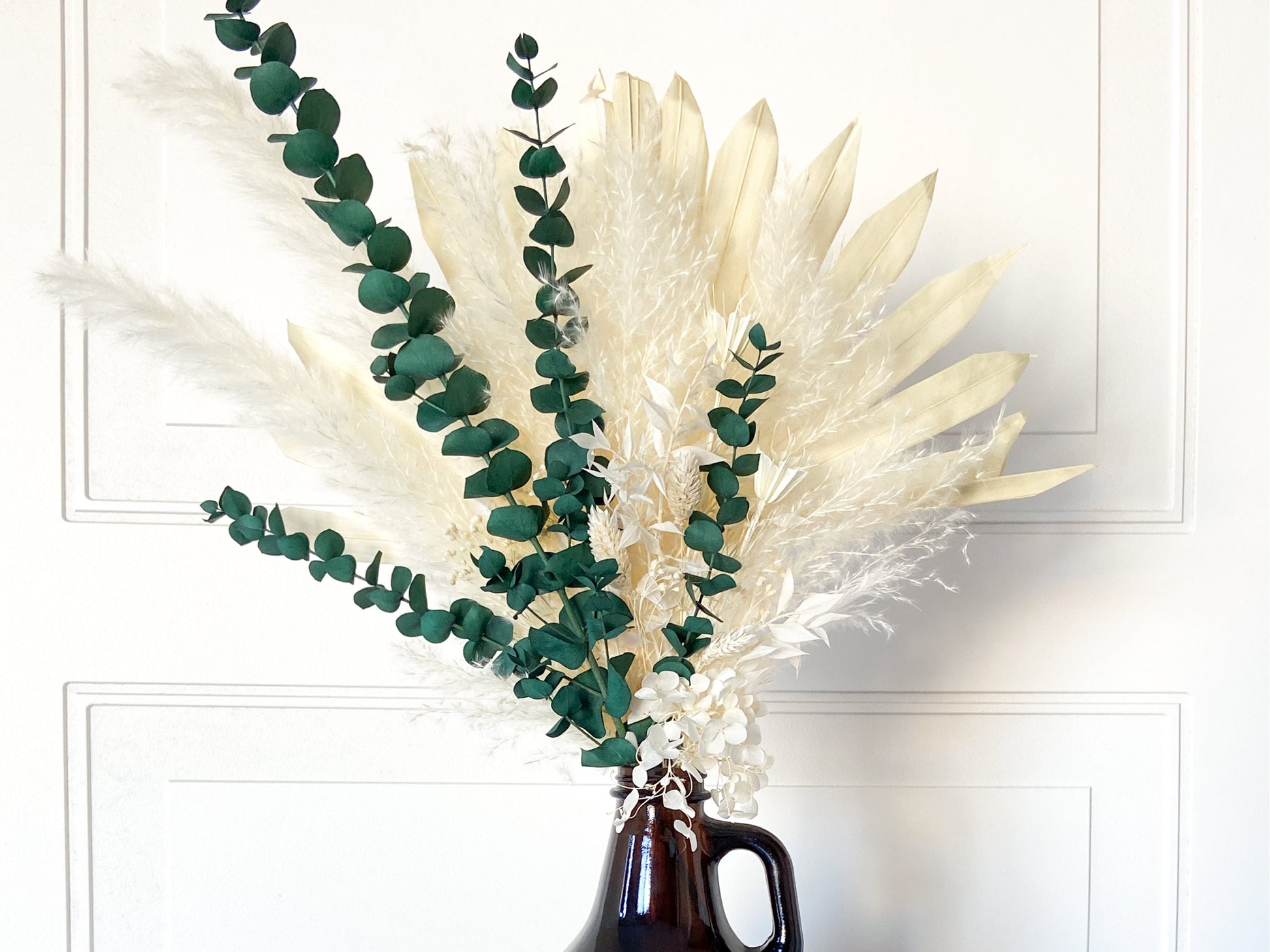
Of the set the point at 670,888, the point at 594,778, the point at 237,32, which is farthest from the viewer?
the point at 594,778

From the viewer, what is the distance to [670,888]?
0.54m

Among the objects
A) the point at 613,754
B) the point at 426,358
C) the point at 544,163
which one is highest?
the point at 544,163

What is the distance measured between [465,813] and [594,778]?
5.0 inches


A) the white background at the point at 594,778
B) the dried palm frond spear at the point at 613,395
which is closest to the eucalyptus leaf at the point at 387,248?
the dried palm frond spear at the point at 613,395

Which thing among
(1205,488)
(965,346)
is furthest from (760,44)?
(1205,488)

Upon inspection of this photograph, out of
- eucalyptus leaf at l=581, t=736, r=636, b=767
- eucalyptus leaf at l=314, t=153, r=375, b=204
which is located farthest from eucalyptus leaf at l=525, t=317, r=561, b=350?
eucalyptus leaf at l=581, t=736, r=636, b=767

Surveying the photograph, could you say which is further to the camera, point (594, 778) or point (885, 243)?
point (594, 778)

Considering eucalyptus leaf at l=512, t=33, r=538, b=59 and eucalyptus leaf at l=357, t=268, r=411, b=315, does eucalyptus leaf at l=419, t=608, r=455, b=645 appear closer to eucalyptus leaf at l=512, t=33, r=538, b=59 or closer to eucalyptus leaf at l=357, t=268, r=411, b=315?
eucalyptus leaf at l=357, t=268, r=411, b=315

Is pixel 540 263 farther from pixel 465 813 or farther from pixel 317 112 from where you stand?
pixel 465 813

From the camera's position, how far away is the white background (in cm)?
85

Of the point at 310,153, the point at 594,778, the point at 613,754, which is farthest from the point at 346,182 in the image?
the point at 594,778

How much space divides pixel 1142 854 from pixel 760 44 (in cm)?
86

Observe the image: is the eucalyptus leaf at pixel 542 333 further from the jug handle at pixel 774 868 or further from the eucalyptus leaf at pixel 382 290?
the jug handle at pixel 774 868

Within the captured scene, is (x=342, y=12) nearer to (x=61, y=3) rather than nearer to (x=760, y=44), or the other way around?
(x=61, y=3)
